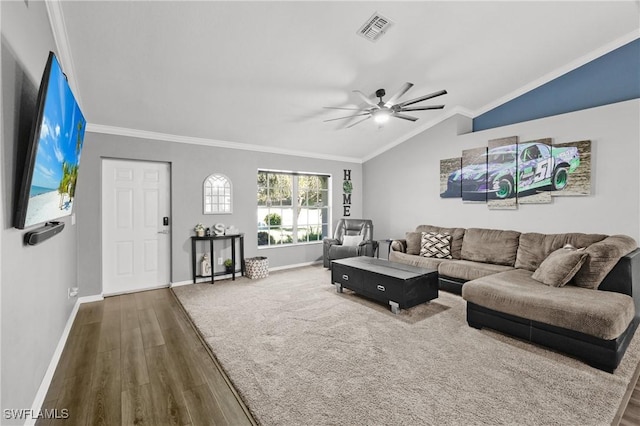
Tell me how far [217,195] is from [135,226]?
1.33 m

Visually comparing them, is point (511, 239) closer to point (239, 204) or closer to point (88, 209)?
point (239, 204)

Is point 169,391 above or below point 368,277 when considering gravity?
below

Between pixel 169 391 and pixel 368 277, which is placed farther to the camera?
pixel 368 277

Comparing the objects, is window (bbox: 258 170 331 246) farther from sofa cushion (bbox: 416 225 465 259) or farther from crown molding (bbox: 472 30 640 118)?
crown molding (bbox: 472 30 640 118)

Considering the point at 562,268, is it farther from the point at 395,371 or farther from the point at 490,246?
the point at 395,371

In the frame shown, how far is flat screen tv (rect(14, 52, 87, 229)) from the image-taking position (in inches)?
54.6

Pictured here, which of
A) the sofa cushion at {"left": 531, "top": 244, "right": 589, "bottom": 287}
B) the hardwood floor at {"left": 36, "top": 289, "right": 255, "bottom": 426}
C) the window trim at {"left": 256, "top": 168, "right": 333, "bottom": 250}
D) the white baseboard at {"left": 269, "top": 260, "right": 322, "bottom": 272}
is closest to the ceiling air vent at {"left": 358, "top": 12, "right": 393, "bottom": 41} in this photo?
the sofa cushion at {"left": 531, "top": 244, "right": 589, "bottom": 287}

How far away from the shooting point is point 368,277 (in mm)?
3676

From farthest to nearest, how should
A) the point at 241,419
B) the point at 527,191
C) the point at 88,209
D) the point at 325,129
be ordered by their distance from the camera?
the point at 325,129 < the point at 527,191 < the point at 88,209 < the point at 241,419

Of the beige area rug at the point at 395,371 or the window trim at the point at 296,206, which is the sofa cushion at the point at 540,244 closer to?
the beige area rug at the point at 395,371

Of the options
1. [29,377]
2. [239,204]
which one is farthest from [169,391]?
[239,204]

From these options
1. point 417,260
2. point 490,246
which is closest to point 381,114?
point 417,260

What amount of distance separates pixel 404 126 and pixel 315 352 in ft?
14.8

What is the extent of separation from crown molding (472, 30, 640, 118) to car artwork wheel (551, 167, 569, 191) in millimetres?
1375
